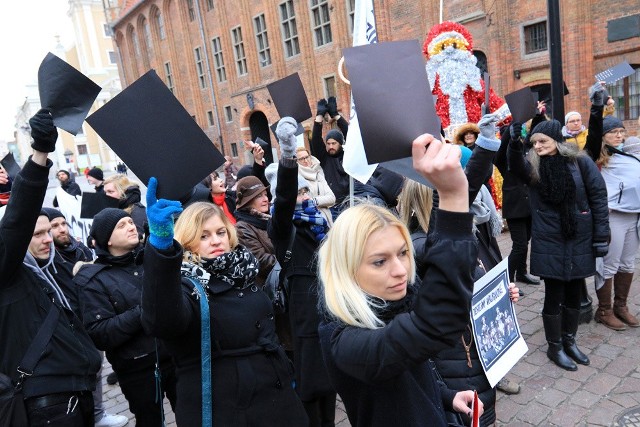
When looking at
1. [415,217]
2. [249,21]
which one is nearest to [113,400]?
[415,217]

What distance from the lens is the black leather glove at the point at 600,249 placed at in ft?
12.4

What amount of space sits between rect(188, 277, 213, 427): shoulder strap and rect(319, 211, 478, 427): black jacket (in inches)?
29.7

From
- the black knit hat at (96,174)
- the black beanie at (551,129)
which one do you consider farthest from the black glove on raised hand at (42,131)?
the black knit hat at (96,174)

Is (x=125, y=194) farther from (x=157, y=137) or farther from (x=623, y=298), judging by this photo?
(x=623, y=298)

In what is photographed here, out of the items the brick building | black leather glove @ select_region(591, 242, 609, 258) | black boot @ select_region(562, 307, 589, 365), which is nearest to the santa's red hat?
black leather glove @ select_region(591, 242, 609, 258)

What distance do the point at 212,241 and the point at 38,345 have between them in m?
1.03

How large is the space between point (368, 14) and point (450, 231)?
89.8 inches

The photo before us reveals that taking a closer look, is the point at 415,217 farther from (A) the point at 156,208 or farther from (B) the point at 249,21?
(B) the point at 249,21

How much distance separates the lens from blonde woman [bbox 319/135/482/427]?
4.16 feet

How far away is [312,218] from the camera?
3.00 m

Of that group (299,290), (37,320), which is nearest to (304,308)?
(299,290)

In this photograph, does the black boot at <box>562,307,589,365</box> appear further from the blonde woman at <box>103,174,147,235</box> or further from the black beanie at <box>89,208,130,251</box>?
the blonde woman at <box>103,174,147,235</box>

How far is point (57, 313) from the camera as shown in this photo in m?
2.44

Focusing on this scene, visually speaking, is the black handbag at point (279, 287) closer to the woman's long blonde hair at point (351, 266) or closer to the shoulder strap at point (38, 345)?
the shoulder strap at point (38, 345)
